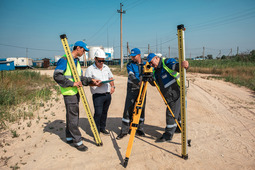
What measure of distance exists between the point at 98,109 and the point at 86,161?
1180mm

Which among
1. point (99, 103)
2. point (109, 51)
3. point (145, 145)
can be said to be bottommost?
point (145, 145)

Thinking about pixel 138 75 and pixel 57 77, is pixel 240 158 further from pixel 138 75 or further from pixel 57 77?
pixel 57 77

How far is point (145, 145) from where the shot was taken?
3967 mm

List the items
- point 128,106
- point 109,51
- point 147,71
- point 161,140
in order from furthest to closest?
point 109,51 → point 128,106 → point 161,140 → point 147,71

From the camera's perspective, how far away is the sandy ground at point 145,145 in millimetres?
3252

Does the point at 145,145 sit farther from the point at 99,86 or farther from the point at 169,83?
the point at 99,86

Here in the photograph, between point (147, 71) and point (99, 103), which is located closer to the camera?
point (147, 71)

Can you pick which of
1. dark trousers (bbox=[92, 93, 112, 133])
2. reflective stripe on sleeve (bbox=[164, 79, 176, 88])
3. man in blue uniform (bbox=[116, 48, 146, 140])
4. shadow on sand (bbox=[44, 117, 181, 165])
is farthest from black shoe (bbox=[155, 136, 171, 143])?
dark trousers (bbox=[92, 93, 112, 133])

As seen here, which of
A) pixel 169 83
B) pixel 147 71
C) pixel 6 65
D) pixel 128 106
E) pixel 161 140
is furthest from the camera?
pixel 6 65

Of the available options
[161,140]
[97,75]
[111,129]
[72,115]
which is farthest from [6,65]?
[161,140]

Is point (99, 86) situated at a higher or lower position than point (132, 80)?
lower

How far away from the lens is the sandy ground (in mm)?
3252

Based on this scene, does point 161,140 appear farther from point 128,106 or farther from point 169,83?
point 169,83

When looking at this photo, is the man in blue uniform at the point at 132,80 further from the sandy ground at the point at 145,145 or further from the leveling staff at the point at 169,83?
the sandy ground at the point at 145,145
